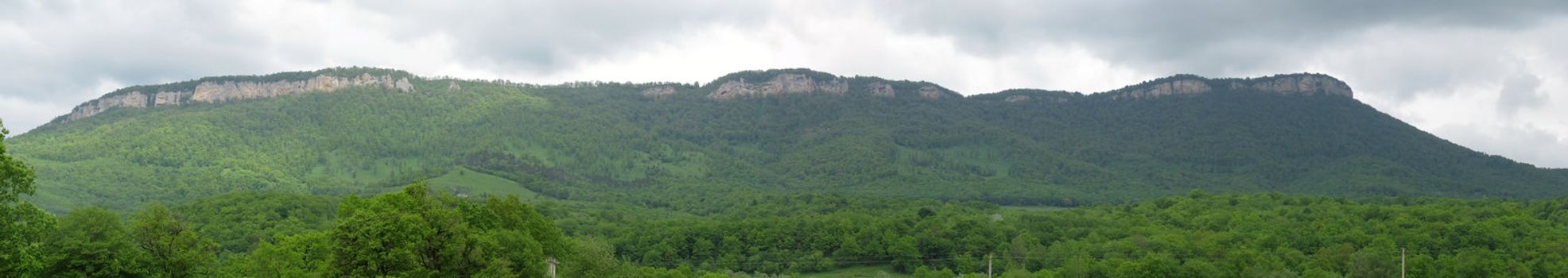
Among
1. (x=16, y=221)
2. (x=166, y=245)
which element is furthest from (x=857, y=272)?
(x=16, y=221)

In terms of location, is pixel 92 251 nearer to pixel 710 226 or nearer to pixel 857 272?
pixel 857 272

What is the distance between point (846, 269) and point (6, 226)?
250 ft

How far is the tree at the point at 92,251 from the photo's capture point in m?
37.4

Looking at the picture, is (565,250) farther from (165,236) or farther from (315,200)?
(315,200)

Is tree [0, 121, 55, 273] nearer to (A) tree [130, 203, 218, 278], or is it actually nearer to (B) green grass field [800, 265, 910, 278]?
(A) tree [130, 203, 218, 278]

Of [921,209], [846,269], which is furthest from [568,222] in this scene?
[921,209]

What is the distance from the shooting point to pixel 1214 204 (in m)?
125

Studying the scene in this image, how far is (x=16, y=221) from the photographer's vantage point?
29.4 m

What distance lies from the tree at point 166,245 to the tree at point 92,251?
561mm

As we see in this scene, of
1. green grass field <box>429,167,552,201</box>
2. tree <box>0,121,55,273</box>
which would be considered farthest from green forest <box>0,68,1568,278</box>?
green grass field <box>429,167,552,201</box>

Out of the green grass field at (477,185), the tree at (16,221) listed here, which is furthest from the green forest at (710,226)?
the green grass field at (477,185)

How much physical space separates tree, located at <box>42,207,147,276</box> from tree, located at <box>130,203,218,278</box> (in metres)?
0.56

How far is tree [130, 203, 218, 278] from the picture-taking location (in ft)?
134

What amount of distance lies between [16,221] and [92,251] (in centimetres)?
917
